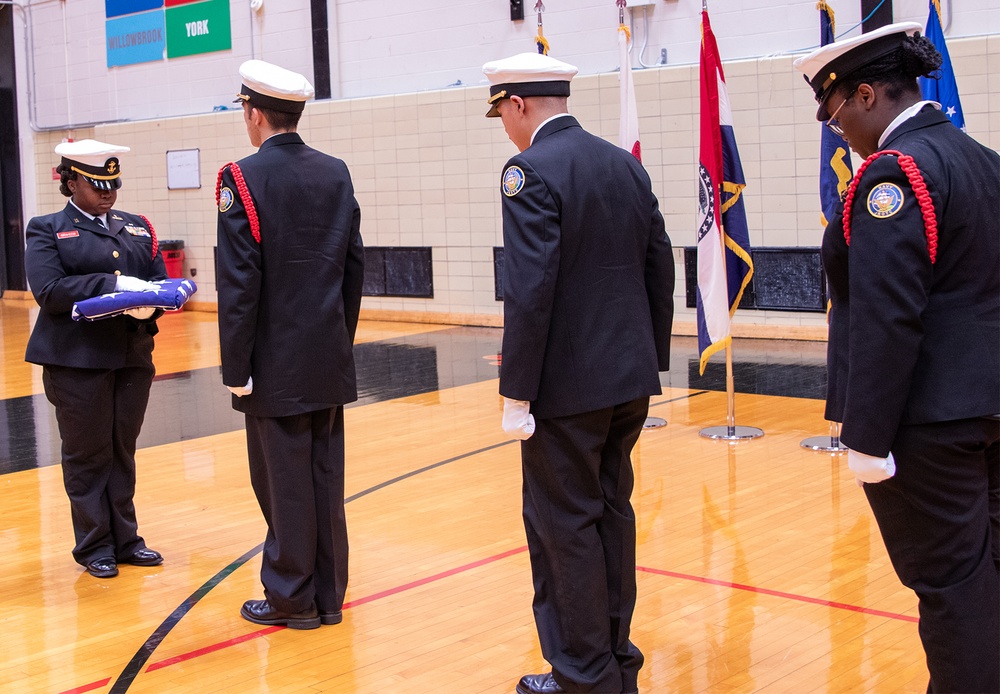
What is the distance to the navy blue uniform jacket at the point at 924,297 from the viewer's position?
2.19m

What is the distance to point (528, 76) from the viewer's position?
9.30 feet

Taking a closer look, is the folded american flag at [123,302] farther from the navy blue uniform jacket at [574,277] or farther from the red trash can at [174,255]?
the red trash can at [174,255]

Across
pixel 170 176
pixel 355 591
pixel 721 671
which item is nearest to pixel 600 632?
pixel 721 671

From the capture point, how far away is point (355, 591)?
3.84m

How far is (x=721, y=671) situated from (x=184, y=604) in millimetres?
1784

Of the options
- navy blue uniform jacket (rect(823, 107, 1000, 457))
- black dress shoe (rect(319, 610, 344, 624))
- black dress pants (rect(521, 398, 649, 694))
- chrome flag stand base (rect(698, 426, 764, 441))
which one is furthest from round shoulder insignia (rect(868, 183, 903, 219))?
chrome flag stand base (rect(698, 426, 764, 441))

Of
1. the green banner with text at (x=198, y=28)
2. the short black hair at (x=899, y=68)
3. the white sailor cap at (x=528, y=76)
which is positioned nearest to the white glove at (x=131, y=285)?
the white sailor cap at (x=528, y=76)

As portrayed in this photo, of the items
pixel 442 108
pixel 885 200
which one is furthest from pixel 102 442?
pixel 442 108

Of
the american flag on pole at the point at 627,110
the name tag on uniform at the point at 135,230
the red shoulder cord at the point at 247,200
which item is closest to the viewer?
the red shoulder cord at the point at 247,200

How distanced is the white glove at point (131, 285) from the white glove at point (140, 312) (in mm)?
67

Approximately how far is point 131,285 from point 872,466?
107 inches

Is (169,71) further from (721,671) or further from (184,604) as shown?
(721,671)

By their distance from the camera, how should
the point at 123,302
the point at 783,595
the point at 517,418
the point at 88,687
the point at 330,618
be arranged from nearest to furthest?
the point at 517,418 → the point at 88,687 → the point at 330,618 → the point at 783,595 → the point at 123,302

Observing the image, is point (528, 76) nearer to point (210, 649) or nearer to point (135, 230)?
point (210, 649)
